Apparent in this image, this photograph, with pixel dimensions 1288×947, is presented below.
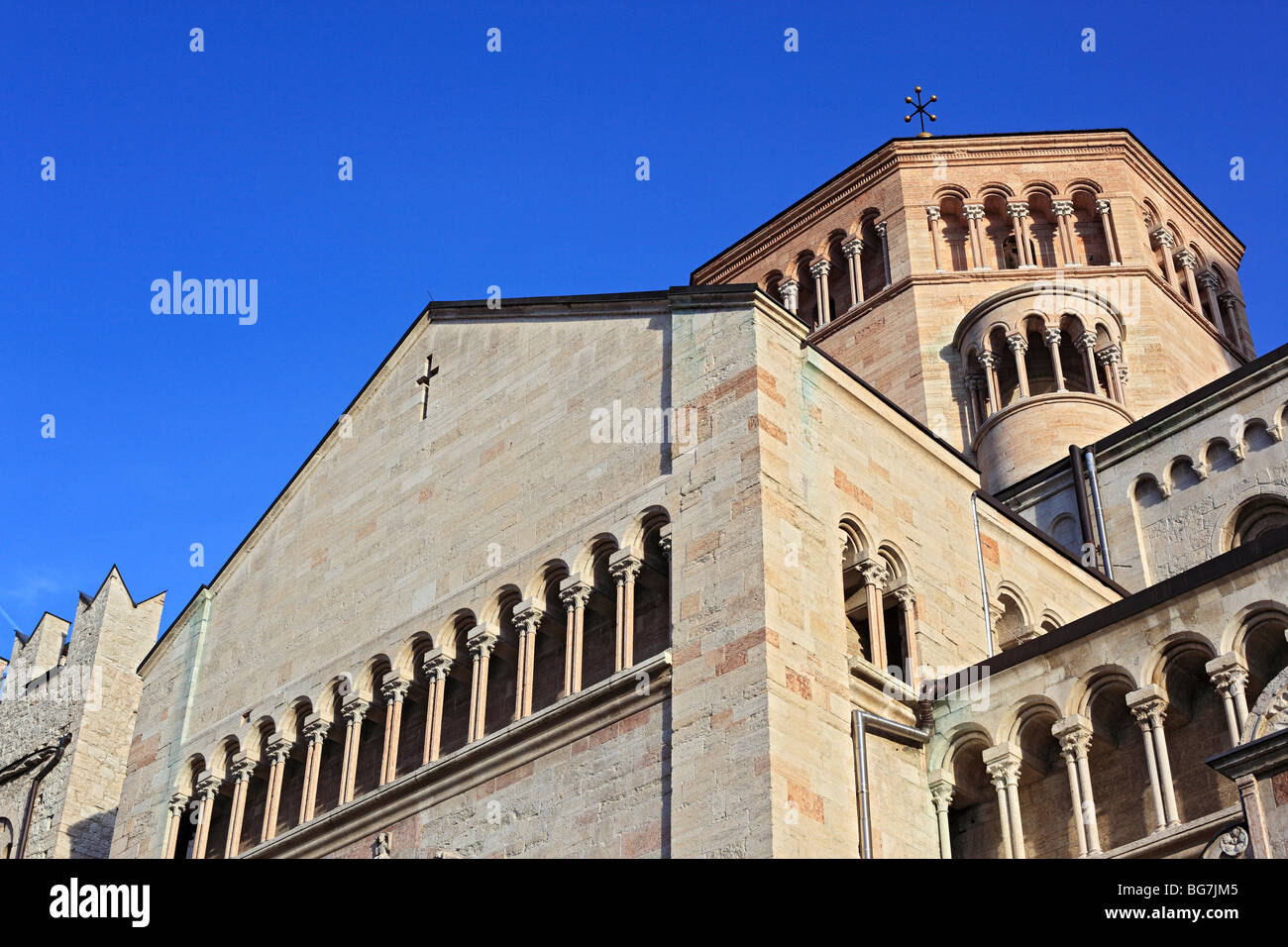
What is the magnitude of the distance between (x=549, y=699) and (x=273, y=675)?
5861 mm

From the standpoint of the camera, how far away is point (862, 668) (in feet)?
66.2

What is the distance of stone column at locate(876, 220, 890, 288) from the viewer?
131 feet

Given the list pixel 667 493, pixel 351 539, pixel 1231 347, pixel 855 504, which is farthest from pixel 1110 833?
pixel 1231 347

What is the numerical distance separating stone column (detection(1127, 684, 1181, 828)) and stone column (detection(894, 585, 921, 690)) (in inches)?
121

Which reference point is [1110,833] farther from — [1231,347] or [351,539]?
[1231,347]

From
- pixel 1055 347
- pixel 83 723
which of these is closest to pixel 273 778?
pixel 83 723

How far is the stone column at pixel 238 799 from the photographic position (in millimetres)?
24844

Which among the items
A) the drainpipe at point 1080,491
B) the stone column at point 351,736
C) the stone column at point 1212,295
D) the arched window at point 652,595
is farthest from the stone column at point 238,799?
the stone column at point 1212,295

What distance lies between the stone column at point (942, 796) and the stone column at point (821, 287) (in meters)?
21.5

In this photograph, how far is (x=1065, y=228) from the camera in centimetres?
3919

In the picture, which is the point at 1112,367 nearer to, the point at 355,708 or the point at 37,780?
the point at 355,708

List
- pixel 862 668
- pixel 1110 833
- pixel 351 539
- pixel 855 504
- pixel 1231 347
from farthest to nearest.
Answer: pixel 1231 347
pixel 351 539
pixel 855 504
pixel 862 668
pixel 1110 833

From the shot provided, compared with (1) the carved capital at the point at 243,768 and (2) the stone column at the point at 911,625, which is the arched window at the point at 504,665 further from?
(2) the stone column at the point at 911,625

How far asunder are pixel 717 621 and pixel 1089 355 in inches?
714
